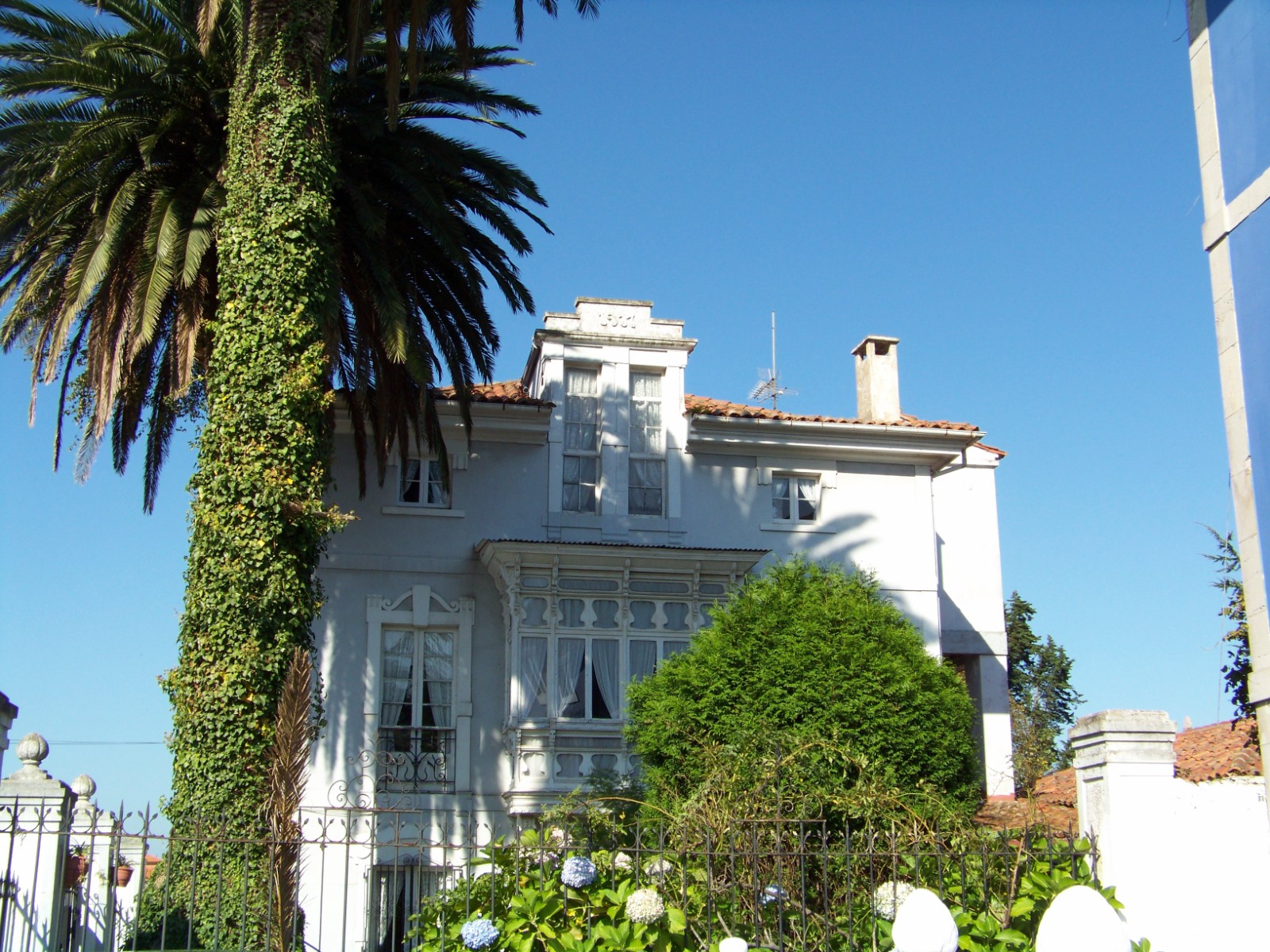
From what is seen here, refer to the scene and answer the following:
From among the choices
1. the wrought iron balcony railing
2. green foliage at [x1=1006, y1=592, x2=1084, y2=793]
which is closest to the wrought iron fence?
the wrought iron balcony railing

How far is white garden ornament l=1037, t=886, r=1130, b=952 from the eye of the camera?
20.5 feet

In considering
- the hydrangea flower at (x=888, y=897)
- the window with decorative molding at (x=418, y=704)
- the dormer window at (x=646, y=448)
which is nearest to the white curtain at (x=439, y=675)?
Result: the window with decorative molding at (x=418, y=704)

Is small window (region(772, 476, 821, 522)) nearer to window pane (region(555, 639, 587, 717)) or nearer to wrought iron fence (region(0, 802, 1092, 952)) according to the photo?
window pane (region(555, 639, 587, 717))

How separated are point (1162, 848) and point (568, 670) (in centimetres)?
1099

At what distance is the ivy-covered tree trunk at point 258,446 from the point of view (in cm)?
1235

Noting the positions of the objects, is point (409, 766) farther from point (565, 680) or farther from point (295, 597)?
point (295, 597)

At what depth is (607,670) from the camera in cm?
1909

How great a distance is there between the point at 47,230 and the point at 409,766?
27.7ft

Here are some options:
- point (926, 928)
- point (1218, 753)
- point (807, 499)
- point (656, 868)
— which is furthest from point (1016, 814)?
point (926, 928)

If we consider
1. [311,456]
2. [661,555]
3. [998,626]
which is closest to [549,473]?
[661,555]

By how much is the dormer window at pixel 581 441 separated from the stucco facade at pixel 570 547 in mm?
28

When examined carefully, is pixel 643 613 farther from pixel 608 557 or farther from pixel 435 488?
pixel 435 488

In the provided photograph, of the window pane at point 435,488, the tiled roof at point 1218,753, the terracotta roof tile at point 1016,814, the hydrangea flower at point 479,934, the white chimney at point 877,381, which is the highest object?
the white chimney at point 877,381

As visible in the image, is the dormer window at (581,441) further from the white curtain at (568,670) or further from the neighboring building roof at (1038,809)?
the neighboring building roof at (1038,809)
